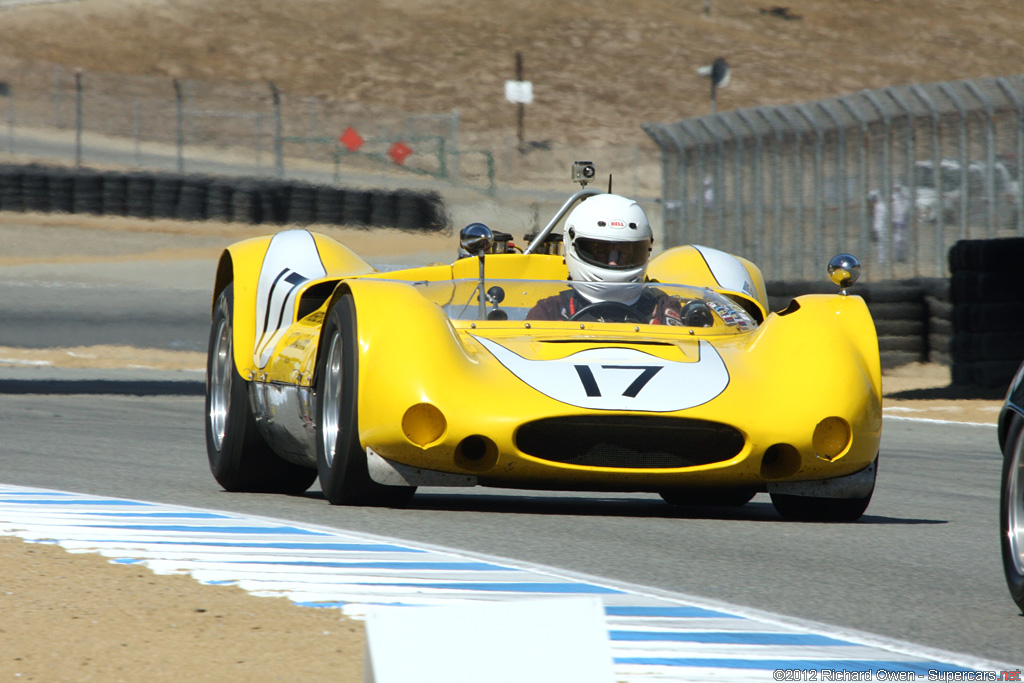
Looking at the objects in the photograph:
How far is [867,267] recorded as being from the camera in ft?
57.2

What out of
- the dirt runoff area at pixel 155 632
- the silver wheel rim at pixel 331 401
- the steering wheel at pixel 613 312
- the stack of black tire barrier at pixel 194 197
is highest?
the stack of black tire barrier at pixel 194 197

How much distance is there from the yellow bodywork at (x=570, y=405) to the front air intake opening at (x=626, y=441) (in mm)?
26

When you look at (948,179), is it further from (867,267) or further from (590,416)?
(590,416)

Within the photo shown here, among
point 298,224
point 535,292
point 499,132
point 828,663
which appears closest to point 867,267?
point 535,292

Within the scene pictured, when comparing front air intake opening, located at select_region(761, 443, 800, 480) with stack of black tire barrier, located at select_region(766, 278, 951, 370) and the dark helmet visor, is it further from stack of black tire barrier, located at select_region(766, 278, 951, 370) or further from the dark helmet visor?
stack of black tire barrier, located at select_region(766, 278, 951, 370)

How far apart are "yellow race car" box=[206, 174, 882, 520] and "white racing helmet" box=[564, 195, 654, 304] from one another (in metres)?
0.36

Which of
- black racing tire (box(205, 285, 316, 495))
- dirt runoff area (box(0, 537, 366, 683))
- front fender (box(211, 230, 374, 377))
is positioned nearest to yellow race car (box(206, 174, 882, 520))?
black racing tire (box(205, 285, 316, 495))

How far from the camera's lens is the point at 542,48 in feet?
210

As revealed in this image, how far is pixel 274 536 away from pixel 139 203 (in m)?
28.7

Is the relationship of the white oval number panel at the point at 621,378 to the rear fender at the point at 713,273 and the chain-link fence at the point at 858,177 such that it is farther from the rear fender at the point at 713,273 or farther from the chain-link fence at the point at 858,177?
the chain-link fence at the point at 858,177

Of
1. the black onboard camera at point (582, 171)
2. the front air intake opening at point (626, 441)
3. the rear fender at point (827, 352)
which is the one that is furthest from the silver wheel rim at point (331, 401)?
the black onboard camera at point (582, 171)

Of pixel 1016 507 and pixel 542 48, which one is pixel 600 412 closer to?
pixel 1016 507

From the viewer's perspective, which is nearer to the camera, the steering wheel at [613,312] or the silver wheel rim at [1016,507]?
the silver wheel rim at [1016,507]

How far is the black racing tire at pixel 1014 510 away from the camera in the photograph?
13.9ft
